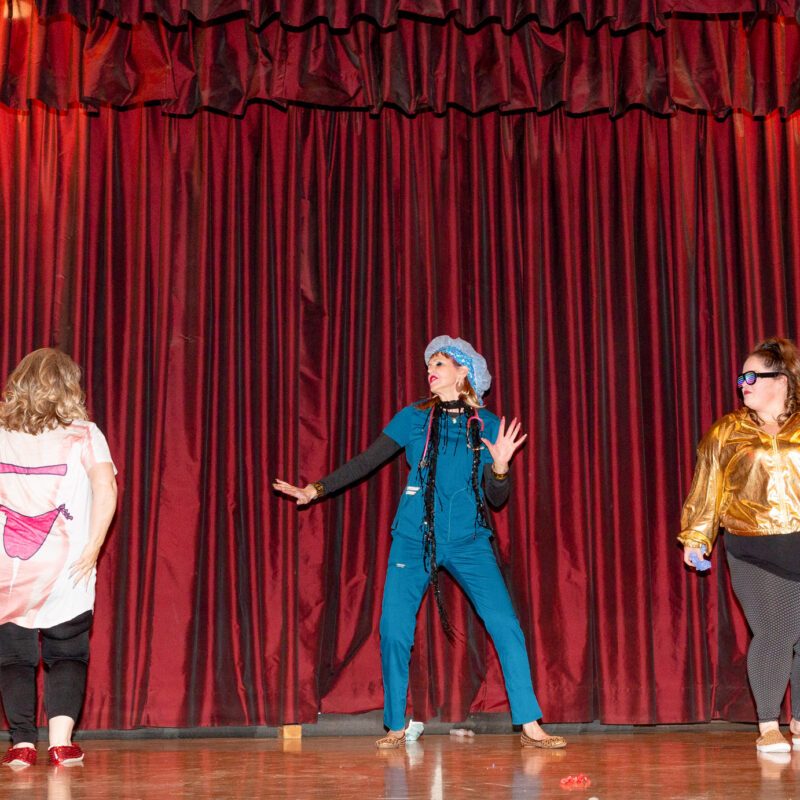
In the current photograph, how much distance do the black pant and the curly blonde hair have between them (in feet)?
2.37

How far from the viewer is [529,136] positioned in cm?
497

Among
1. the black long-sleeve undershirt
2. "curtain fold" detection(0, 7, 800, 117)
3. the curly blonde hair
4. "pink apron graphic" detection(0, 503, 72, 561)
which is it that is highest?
"curtain fold" detection(0, 7, 800, 117)

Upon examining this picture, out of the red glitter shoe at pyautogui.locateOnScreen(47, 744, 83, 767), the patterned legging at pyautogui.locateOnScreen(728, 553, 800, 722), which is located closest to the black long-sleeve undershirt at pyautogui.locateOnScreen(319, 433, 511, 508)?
the patterned legging at pyautogui.locateOnScreen(728, 553, 800, 722)

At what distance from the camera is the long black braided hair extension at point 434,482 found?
409cm

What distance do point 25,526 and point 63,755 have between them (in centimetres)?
83

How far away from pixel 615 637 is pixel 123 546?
2.31 metres

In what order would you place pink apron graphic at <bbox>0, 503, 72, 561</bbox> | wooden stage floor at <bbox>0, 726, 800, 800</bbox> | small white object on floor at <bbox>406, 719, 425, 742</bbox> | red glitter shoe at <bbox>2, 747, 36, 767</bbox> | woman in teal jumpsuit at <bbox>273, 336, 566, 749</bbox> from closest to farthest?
1. wooden stage floor at <bbox>0, 726, 800, 800</bbox>
2. red glitter shoe at <bbox>2, 747, 36, 767</bbox>
3. pink apron graphic at <bbox>0, 503, 72, 561</bbox>
4. woman in teal jumpsuit at <bbox>273, 336, 566, 749</bbox>
5. small white object on floor at <bbox>406, 719, 425, 742</bbox>

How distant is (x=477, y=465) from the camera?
4.22 m

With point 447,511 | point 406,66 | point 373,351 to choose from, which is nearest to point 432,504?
point 447,511

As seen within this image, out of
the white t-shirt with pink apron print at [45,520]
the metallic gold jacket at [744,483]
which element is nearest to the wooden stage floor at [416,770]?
the white t-shirt with pink apron print at [45,520]

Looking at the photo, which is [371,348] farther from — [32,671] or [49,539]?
[32,671]

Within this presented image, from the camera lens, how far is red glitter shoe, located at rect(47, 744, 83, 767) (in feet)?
11.7

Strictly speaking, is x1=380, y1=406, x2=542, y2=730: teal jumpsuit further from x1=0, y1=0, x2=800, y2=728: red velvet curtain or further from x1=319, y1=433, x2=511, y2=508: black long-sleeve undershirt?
x1=0, y1=0, x2=800, y2=728: red velvet curtain

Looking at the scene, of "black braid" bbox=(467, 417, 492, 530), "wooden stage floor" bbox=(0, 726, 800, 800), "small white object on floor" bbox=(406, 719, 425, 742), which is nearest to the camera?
"wooden stage floor" bbox=(0, 726, 800, 800)
